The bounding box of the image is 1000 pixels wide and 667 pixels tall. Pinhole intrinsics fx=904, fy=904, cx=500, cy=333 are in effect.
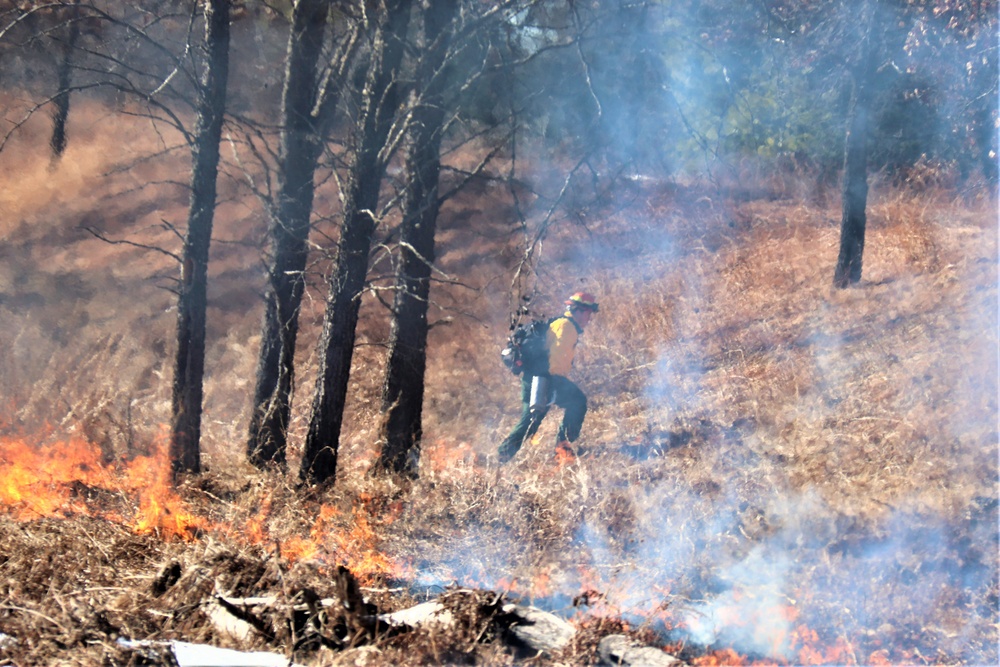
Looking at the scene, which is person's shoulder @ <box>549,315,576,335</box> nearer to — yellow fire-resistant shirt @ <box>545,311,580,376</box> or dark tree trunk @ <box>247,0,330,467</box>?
yellow fire-resistant shirt @ <box>545,311,580,376</box>

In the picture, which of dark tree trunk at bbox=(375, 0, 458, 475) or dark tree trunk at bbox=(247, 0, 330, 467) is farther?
dark tree trunk at bbox=(247, 0, 330, 467)

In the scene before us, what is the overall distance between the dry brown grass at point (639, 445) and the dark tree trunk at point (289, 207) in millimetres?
582

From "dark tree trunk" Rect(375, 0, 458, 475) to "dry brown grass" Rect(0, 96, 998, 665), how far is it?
0.39m

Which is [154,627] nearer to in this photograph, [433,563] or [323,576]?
[323,576]

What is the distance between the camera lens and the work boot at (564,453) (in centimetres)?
889

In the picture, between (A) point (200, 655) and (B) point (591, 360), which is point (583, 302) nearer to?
(B) point (591, 360)

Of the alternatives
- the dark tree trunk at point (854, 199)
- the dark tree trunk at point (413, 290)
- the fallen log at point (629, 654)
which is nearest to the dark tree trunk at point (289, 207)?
the dark tree trunk at point (413, 290)

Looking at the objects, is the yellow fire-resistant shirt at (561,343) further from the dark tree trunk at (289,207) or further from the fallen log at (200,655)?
the fallen log at (200,655)

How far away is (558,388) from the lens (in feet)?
30.8

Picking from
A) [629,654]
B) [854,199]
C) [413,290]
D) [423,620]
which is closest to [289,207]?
[413,290]

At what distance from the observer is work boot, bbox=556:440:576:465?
889 cm

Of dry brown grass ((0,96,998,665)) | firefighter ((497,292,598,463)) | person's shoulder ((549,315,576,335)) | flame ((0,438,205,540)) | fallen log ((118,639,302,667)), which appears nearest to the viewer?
fallen log ((118,639,302,667))

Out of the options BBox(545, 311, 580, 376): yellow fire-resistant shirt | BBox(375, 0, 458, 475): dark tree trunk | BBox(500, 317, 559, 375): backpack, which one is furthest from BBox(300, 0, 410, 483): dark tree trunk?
BBox(545, 311, 580, 376): yellow fire-resistant shirt

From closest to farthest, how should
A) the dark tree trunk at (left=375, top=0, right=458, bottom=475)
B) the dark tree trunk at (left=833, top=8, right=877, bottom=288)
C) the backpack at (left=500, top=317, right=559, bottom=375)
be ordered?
the dark tree trunk at (left=375, top=0, right=458, bottom=475)
the backpack at (left=500, top=317, right=559, bottom=375)
the dark tree trunk at (left=833, top=8, right=877, bottom=288)
